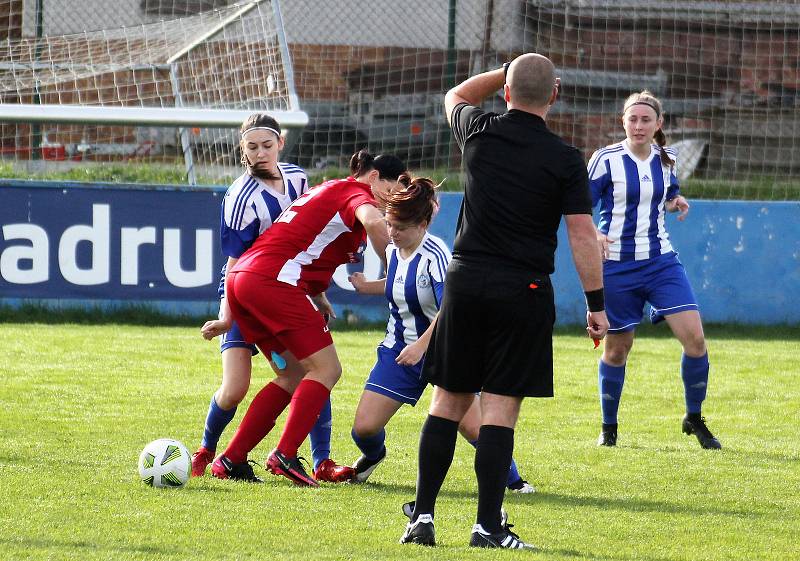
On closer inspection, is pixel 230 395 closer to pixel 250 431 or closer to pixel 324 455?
pixel 250 431

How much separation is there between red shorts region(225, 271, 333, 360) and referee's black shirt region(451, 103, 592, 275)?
1.38 m

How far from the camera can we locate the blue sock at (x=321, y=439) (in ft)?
19.7

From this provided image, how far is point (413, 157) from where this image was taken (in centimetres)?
1376

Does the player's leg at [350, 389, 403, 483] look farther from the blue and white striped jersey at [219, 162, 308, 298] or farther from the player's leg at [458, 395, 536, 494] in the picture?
the blue and white striped jersey at [219, 162, 308, 298]

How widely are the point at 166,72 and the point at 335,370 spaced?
8.97m

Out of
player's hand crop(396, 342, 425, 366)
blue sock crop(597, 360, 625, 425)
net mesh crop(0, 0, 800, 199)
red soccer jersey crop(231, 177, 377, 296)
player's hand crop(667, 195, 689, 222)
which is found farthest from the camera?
net mesh crop(0, 0, 800, 199)

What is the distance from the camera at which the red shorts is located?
5.57 meters

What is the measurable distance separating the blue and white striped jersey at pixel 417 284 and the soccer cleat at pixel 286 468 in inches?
28.6

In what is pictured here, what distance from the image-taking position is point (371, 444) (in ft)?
18.7

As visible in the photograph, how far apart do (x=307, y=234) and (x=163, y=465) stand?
1212 mm

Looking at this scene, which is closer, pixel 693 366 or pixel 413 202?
pixel 413 202

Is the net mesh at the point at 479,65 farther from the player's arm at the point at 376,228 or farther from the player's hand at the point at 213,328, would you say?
the player's arm at the point at 376,228

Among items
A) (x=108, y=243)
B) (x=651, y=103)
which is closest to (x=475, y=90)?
(x=651, y=103)

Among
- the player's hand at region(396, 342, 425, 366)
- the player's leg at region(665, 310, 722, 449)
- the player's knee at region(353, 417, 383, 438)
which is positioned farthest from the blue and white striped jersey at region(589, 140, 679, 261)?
the player's hand at region(396, 342, 425, 366)
